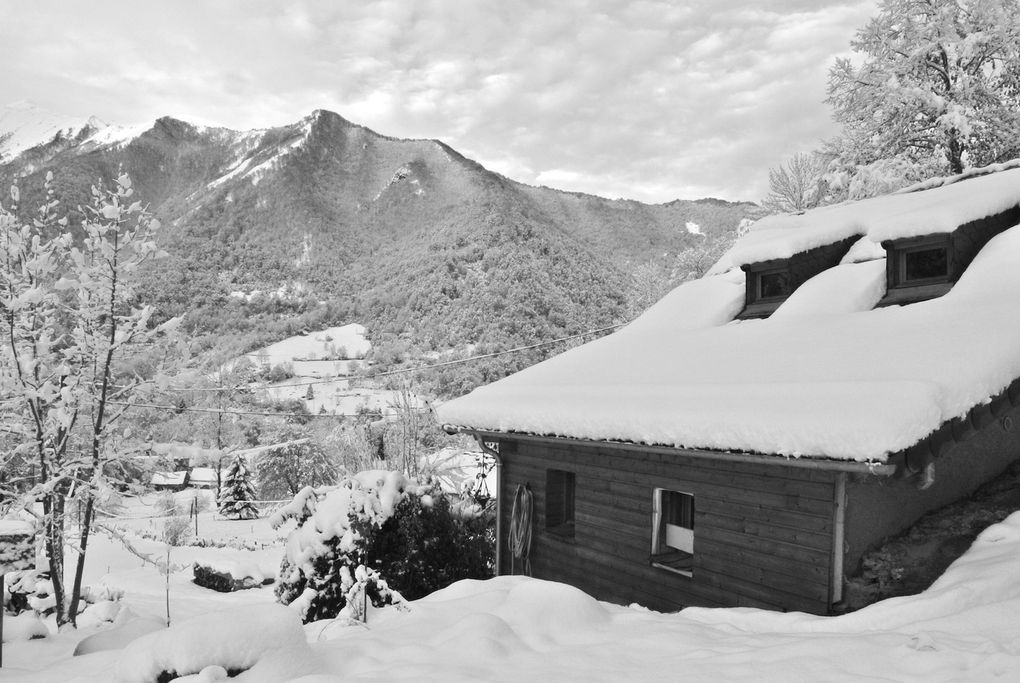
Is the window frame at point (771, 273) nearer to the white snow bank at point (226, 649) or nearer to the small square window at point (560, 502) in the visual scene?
the small square window at point (560, 502)

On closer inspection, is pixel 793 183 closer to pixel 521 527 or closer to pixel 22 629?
pixel 521 527

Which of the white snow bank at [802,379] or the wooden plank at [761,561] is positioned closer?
the white snow bank at [802,379]

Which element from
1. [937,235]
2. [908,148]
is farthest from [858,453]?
[908,148]

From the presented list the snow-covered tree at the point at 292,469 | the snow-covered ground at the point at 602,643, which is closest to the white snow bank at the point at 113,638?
the snow-covered ground at the point at 602,643

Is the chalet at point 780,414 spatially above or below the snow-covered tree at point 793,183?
below

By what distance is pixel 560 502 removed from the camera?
9.52 m

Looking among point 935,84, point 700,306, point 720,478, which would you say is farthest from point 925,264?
point 935,84

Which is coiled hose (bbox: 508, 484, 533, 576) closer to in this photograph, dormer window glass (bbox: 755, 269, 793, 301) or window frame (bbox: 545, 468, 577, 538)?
window frame (bbox: 545, 468, 577, 538)

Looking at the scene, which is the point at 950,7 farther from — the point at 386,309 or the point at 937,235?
the point at 386,309

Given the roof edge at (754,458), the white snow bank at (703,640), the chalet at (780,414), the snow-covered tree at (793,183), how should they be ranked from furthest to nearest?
1. the snow-covered tree at (793,183)
2. the chalet at (780,414)
3. the roof edge at (754,458)
4. the white snow bank at (703,640)

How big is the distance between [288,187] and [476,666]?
332 ft

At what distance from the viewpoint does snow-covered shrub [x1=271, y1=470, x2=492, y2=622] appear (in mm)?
9461

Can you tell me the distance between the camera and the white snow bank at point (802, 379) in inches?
197

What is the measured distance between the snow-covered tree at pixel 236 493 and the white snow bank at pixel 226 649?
37.5m
